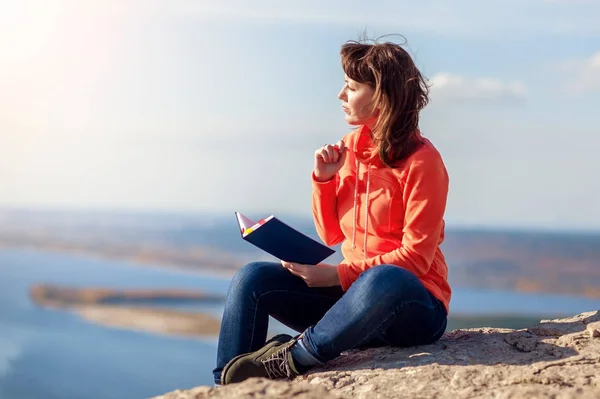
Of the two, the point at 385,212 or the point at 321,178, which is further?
the point at 321,178

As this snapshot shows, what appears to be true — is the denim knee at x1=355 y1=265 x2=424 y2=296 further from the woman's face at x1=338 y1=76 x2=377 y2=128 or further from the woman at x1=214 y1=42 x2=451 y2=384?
the woman's face at x1=338 y1=76 x2=377 y2=128

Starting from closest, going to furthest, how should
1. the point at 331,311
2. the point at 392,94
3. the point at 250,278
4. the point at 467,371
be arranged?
1. the point at 467,371
2. the point at 331,311
3. the point at 392,94
4. the point at 250,278

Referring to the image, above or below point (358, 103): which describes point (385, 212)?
below

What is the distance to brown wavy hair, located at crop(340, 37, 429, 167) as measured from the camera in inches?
123

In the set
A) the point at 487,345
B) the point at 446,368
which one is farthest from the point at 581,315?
the point at 446,368

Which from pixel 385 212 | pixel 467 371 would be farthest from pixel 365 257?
pixel 467 371

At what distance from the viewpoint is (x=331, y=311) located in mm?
3008

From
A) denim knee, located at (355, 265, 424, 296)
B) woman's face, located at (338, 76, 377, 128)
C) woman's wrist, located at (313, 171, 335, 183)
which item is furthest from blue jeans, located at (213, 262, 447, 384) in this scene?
woman's face, located at (338, 76, 377, 128)

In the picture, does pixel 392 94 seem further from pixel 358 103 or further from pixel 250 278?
pixel 250 278

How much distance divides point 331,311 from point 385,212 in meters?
0.44

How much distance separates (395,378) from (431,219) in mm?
598

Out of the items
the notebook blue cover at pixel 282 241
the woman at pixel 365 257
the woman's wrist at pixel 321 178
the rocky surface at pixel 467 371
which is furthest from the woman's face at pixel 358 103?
the rocky surface at pixel 467 371

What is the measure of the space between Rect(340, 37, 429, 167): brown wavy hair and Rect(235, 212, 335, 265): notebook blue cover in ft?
1.50

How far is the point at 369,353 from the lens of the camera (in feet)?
10.7
